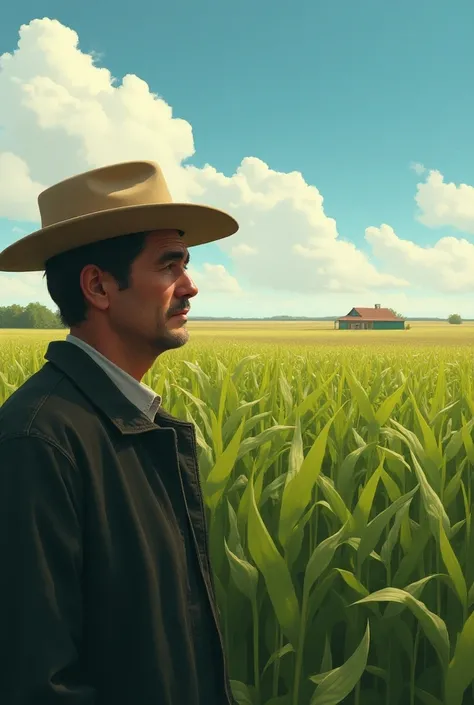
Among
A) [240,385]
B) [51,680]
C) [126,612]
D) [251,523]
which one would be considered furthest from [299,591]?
[240,385]

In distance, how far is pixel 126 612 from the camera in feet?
3.63

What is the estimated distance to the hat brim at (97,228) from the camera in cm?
131

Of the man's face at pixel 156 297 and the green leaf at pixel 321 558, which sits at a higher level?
the man's face at pixel 156 297

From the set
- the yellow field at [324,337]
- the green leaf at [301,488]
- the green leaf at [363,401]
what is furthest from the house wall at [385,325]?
the green leaf at [301,488]

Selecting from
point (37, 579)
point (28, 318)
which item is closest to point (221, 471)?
point (37, 579)

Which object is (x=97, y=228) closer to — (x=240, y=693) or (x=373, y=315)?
(x=240, y=693)

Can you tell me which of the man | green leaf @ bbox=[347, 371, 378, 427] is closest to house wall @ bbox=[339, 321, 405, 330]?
green leaf @ bbox=[347, 371, 378, 427]

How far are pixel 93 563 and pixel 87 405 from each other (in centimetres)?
30

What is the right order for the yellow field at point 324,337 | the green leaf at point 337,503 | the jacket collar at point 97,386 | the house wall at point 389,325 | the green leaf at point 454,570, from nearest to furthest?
the jacket collar at point 97,386
the green leaf at point 454,570
the green leaf at point 337,503
the yellow field at point 324,337
the house wall at point 389,325

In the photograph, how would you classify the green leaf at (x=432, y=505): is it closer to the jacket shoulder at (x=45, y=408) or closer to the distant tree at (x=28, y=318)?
the jacket shoulder at (x=45, y=408)

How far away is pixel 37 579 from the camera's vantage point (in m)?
0.98

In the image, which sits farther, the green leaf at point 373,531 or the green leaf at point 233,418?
the green leaf at point 233,418

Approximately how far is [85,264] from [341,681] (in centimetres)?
113

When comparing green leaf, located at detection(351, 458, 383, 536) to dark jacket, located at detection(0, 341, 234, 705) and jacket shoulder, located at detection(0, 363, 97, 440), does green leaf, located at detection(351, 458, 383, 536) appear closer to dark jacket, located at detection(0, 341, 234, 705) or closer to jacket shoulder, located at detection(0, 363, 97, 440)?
dark jacket, located at detection(0, 341, 234, 705)
